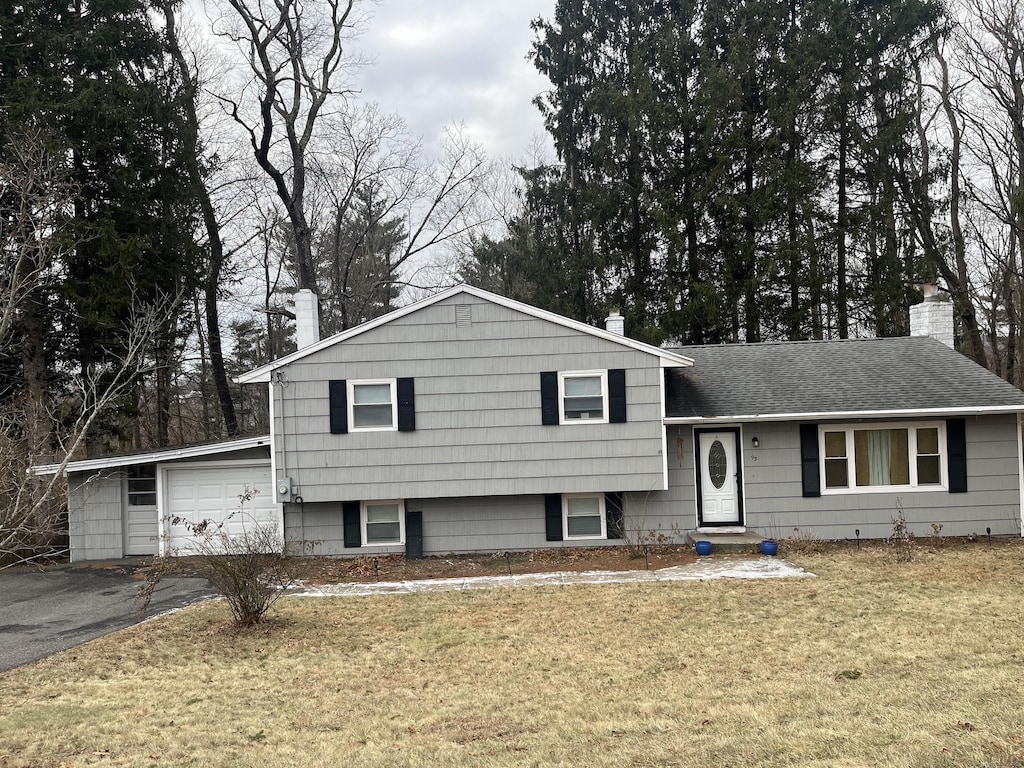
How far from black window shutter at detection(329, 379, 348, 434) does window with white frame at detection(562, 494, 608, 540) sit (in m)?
4.45

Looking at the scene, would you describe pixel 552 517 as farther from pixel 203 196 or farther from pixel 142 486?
pixel 203 196

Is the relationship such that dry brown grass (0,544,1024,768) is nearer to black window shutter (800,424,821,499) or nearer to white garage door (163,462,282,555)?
black window shutter (800,424,821,499)

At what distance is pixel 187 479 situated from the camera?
49.8ft

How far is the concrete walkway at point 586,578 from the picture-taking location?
38.0ft

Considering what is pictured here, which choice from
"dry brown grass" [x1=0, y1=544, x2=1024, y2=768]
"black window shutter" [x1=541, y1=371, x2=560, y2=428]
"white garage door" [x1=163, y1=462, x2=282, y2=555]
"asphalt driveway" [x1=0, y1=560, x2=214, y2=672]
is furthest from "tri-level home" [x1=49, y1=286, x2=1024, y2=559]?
"dry brown grass" [x1=0, y1=544, x2=1024, y2=768]

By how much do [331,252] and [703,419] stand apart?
797 inches

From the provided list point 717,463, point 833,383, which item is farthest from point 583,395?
point 833,383

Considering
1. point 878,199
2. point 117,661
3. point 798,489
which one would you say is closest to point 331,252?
point 878,199

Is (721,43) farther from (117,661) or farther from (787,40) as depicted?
(117,661)

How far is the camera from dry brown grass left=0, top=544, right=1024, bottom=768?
5.48m

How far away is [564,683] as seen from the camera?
23.4ft

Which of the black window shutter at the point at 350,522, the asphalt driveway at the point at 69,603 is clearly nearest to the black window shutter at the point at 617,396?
the black window shutter at the point at 350,522

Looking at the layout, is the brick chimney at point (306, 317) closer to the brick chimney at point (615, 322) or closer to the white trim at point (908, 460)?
the brick chimney at point (615, 322)

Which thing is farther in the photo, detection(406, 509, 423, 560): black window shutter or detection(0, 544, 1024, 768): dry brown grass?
detection(406, 509, 423, 560): black window shutter
